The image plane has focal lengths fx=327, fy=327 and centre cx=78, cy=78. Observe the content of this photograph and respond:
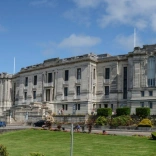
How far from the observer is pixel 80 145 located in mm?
32719

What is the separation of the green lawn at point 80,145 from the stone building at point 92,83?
2713 cm

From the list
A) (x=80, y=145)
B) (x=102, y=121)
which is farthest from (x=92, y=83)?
(x=80, y=145)

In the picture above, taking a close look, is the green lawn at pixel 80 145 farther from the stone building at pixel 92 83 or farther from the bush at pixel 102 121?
the stone building at pixel 92 83

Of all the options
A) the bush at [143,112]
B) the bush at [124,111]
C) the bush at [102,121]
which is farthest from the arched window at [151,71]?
the bush at [102,121]

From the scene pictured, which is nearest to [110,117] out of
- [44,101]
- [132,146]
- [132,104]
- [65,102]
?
[132,104]

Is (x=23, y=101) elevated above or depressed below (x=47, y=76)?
below

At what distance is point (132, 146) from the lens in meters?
31.4

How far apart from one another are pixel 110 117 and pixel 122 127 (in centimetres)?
898

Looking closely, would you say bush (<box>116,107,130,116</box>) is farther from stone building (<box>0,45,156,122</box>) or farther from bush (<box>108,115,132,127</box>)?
stone building (<box>0,45,156,122</box>)

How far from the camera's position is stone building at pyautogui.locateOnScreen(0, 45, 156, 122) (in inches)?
2613

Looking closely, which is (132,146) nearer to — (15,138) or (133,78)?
(15,138)

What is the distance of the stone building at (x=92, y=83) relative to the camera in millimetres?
66375

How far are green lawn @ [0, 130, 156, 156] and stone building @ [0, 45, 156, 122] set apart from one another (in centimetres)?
2713

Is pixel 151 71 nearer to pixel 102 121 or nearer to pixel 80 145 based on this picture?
pixel 102 121
